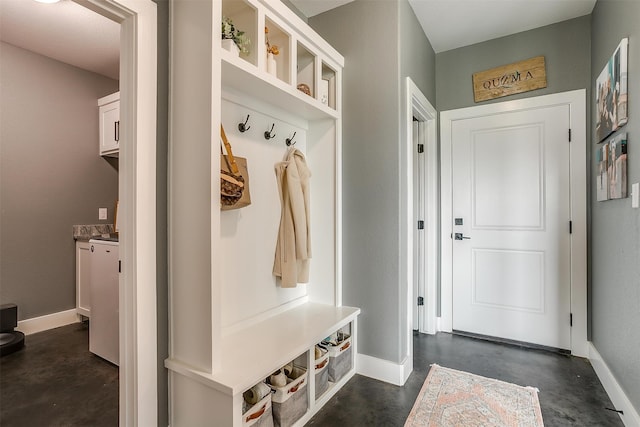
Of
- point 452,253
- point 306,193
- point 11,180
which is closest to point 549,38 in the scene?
point 452,253

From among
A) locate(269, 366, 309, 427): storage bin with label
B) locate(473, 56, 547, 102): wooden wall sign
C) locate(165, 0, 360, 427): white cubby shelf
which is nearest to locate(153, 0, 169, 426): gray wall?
locate(165, 0, 360, 427): white cubby shelf

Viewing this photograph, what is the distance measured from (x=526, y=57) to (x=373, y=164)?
5.74 feet

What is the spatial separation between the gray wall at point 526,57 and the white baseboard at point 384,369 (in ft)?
7.47

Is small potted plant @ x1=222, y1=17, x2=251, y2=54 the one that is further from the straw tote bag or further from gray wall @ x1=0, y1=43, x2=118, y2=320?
gray wall @ x1=0, y1=43, x2=118, y2=320

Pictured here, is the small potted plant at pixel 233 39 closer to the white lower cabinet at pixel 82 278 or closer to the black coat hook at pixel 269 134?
the black coat hook at pixel 269 134

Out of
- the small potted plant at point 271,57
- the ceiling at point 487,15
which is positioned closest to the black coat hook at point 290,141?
the small potted plant at point 271,57

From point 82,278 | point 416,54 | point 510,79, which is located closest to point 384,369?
point 416,54

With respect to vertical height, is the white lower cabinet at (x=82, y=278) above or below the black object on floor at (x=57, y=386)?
above

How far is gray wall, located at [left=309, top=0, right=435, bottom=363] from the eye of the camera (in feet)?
6.94

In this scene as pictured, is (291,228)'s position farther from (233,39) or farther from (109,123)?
(109,123)

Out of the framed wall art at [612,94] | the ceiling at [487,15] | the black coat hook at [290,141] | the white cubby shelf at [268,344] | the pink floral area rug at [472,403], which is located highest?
the ceiling at [487,15]

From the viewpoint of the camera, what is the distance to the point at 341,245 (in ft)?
7.54

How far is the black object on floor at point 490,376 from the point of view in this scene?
5.80 ft

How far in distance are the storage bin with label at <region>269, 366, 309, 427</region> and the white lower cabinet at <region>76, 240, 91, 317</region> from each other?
102 inches
